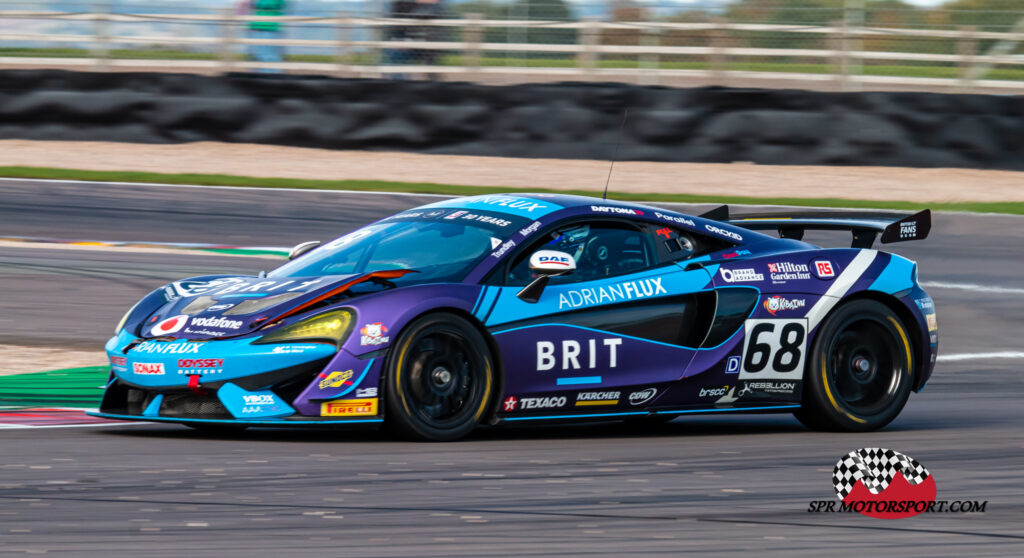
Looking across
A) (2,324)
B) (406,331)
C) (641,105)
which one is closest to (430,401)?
(406,331)

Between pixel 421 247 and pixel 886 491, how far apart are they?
2457 mm

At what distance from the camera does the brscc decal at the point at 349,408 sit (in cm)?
610

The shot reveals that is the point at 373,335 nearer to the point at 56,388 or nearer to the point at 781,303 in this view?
Result: the point at 781,303

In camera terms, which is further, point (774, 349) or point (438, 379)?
point (774, 349)

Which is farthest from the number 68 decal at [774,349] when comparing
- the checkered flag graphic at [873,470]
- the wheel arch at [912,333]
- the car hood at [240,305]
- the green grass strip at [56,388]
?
the green grass strip at [56,388]

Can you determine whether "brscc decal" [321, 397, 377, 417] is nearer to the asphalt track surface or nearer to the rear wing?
the asphalt track surface

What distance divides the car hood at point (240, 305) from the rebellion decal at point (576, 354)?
2.38 feet

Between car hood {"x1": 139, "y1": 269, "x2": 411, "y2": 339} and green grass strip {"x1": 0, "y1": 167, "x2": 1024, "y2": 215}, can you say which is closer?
car hood {"x1": 139, "y1": 269, "x2": 411, "y2": 339}

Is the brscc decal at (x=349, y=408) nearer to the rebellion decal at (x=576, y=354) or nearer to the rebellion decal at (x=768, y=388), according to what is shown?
the rebellion decal at (x=576, y=354)

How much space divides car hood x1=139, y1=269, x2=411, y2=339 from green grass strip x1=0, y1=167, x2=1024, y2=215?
394 inches

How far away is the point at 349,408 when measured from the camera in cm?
611

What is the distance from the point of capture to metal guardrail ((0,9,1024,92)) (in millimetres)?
20562

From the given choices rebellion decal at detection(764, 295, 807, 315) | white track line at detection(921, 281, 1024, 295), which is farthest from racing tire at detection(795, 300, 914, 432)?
white track line at detection(921, 281, 1024, 295)

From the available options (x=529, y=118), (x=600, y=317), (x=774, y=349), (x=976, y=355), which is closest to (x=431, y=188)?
(x=529, y=118)
